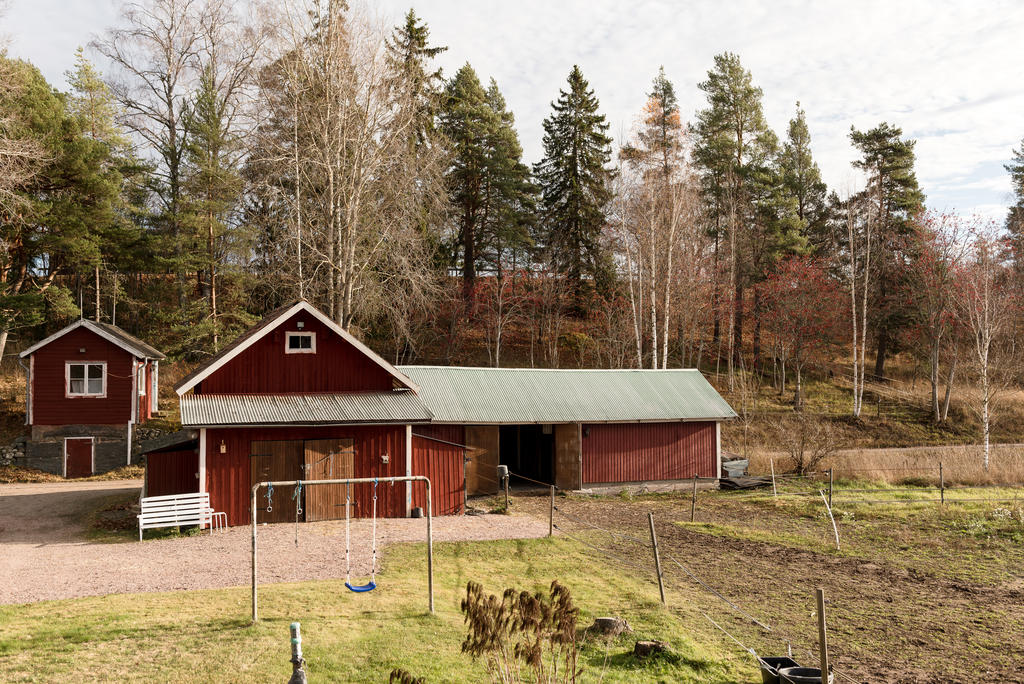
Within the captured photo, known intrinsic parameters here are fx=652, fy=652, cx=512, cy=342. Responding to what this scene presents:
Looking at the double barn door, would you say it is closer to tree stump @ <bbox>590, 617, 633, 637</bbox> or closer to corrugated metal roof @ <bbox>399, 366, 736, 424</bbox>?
corrugated metal roof @ <bbox>399, 366, 736, 424</bbox>

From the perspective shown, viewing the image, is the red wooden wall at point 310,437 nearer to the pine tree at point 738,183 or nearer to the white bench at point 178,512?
the white bench at point 178,512

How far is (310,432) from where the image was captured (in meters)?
19.5

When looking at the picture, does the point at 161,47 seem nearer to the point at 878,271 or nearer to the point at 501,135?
the point at 501,135

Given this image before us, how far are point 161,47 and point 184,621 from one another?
34274 mm

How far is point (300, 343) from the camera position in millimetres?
20688

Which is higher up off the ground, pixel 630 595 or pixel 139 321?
pixel 139 321

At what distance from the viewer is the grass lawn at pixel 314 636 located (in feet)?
28.5

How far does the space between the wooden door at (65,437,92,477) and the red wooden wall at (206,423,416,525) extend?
1422 cm

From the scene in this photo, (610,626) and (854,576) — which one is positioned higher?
(610,626)

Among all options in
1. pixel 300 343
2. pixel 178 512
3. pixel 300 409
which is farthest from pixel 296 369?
pixel 178 512

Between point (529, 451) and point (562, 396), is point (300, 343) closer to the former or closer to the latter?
point (562, 396)

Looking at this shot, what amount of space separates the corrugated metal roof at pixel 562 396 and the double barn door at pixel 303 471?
3716 millimetres

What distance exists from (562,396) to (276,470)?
11100 millimetres

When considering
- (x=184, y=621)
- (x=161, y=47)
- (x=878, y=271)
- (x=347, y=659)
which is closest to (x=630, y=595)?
(x=347, y=659)
